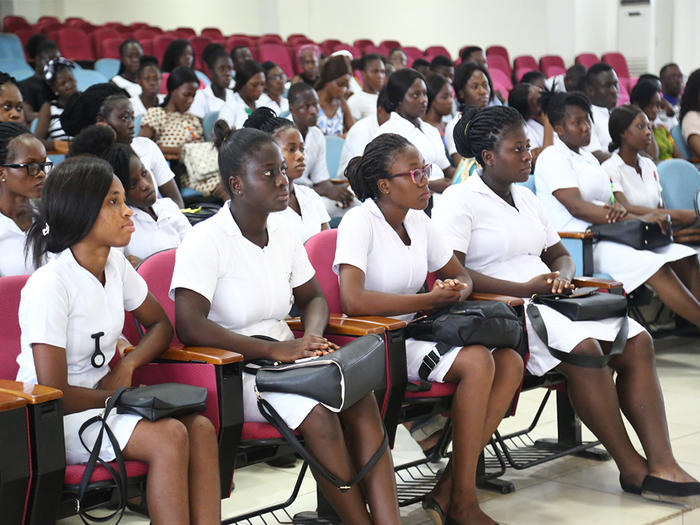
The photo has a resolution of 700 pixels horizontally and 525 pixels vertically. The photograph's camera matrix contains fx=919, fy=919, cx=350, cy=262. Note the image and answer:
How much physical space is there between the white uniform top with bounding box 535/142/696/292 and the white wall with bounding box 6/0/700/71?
8.22m

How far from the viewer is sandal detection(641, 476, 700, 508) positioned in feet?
8.95

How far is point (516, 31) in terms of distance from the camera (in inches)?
512

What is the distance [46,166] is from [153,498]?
1368 mm

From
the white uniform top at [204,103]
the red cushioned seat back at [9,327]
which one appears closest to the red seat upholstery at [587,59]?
the white uniform top at [204,103]

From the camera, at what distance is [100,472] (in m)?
1.96

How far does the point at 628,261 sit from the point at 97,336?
2.72m

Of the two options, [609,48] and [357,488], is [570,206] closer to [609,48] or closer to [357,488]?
[357,488]

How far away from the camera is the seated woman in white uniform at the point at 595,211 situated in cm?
417

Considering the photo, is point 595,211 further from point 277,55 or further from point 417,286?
point 277,55

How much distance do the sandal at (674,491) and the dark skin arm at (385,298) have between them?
0.81 m

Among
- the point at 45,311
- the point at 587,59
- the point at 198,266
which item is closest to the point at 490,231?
the point at 198,266

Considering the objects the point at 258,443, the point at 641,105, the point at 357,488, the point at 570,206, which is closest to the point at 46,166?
the point at 258,443

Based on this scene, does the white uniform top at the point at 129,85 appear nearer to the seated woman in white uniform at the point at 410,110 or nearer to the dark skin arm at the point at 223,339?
the seated woman in white uniform at the point at 410,110

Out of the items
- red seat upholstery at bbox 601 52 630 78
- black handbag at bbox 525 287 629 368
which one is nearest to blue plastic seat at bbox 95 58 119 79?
black handbag at bbox 525 287 629 368
